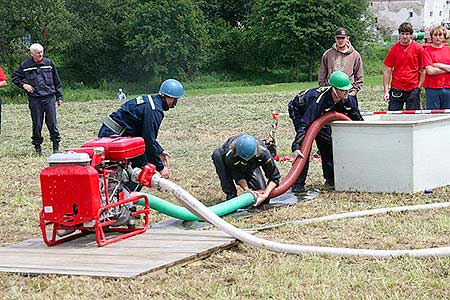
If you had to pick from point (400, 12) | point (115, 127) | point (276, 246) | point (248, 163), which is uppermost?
point (115, 127)

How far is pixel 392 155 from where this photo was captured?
8328mm

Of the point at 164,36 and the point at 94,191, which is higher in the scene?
the point at 94,191

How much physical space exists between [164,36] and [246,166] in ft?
154

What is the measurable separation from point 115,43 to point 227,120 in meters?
40.9

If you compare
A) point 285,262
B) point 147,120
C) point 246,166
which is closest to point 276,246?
point 285,262

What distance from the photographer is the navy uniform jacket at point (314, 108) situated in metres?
8.57

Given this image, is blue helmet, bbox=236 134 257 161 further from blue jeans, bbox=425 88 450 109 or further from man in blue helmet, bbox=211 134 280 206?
blue jeans, bbox=425 88 450 109

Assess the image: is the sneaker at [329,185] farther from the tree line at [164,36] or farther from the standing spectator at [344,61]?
the tree line at [164,36]

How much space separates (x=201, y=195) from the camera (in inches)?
345

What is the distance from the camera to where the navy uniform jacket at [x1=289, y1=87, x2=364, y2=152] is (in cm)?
857

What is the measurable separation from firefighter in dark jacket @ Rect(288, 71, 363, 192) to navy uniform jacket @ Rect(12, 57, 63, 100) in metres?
4.73

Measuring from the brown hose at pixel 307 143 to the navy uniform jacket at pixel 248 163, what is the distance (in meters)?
0.27

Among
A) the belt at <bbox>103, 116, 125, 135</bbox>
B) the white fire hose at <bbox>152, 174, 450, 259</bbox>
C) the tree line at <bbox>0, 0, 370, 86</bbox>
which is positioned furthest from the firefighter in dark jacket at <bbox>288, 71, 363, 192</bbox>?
the tree line at <bbox>0, 0, 370, 86</bbox>

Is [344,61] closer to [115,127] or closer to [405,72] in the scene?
[405,72]
